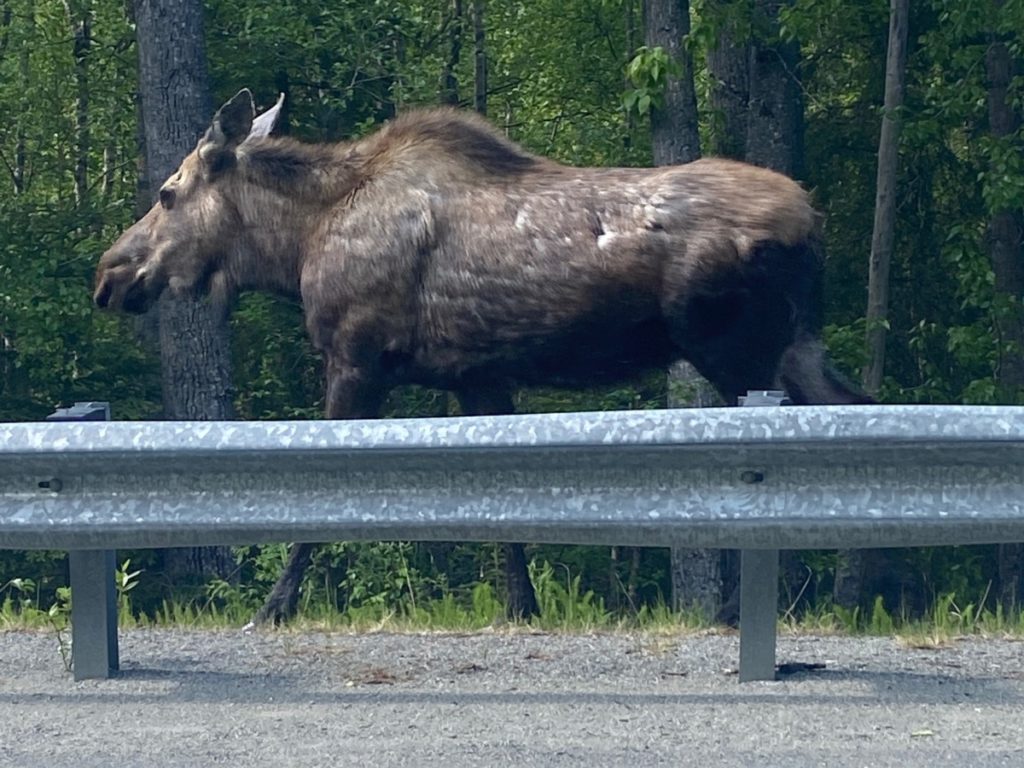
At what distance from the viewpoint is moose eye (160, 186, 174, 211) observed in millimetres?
7605

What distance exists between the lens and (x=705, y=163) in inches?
258

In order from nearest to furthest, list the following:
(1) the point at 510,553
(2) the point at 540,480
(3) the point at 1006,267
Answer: (2) the point at 540,480
(1) the point at 510,553
(3) the point at 1006,267

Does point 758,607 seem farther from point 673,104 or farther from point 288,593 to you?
point 673,104

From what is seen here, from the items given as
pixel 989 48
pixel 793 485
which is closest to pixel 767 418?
Answer: pixel 793 485

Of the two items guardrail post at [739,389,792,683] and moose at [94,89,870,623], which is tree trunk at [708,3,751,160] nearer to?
moose at [94,89,870,623]

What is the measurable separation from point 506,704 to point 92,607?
1.29 metres

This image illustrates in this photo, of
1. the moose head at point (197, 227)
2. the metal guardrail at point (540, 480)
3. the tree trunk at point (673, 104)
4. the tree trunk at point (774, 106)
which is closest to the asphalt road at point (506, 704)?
the metal guardrail at point (540, 480)

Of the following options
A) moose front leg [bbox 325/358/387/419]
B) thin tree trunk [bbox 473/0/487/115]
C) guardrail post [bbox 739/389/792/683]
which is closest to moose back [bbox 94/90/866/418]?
moose front leg [bbox 325/358/387/419]

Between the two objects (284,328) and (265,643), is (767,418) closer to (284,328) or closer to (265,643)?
(265,643)

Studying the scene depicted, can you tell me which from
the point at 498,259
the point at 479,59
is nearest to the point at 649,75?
the point at 479,59

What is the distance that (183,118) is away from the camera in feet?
41.3

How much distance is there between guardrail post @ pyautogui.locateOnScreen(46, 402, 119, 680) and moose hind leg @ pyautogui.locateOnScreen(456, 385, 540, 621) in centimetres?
181

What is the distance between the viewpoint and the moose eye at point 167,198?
7605 millimetres

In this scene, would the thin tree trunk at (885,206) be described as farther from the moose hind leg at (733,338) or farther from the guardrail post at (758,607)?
the guardrail post at (758,607)
